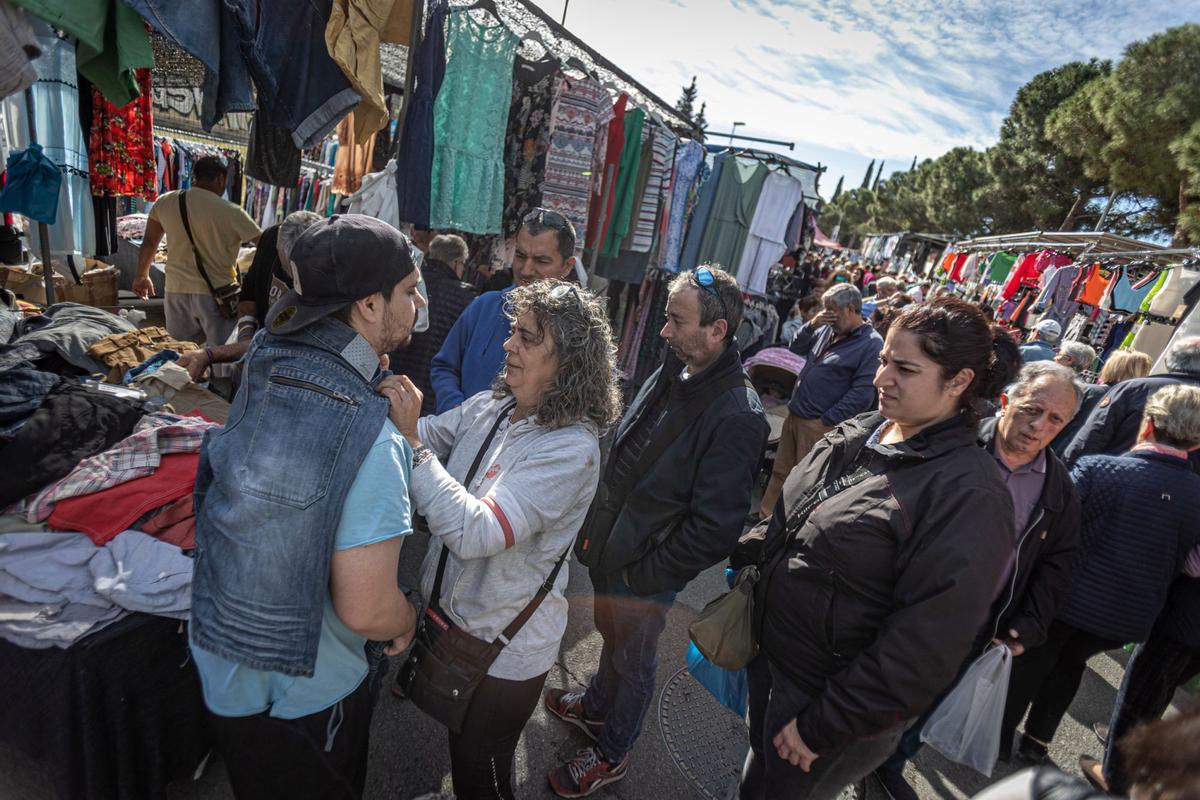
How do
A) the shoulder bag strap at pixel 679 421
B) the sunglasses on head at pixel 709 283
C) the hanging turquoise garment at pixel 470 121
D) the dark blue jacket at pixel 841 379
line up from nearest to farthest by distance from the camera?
the shoulder bag strap at pixel 679 421 < the sunglasses on head at pixel 709 283 < the hanging turquoise garment at pixel 470 121 < the dark blue jacket at pixel 841 379

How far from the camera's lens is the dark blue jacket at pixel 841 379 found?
461 centimetres

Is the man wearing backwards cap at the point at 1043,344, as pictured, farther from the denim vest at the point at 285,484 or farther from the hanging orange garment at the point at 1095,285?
the denim vest at the point at 285,484

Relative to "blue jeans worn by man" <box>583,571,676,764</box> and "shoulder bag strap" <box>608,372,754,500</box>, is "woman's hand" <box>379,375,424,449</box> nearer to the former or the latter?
"shoulder bag strap" <box>608,372,754,500</box>

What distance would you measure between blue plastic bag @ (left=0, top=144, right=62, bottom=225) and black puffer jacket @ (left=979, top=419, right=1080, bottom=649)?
15.8ft

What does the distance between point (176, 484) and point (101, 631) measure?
0.54 m

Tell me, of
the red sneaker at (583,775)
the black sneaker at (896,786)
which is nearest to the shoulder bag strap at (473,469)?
the red sneaker at (583,775)

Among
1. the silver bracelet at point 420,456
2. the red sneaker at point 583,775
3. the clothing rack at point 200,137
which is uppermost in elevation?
the clothing rack at point 200,137

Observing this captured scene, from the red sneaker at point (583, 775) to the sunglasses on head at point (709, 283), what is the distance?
6.57ft

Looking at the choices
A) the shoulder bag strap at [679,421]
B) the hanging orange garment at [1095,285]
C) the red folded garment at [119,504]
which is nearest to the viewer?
the red folded garment at [119,504]

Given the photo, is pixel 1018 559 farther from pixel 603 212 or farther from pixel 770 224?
pixel 770 224

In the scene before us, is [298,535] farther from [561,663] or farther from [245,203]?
[245,203]

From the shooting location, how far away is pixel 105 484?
82.0 inches

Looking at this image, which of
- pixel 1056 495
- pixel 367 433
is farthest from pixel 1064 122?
pixel 367 433

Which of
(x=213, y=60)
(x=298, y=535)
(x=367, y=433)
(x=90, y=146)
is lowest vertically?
(x=298, y=535)
